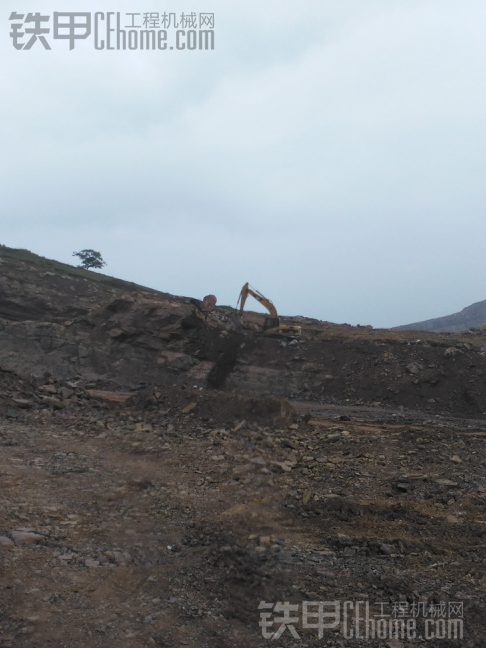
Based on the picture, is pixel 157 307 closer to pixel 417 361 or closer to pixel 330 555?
pixel 417 361

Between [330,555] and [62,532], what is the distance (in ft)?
9.20

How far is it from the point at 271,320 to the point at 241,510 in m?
13.4

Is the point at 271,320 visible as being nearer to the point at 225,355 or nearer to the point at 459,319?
the point at 225,355

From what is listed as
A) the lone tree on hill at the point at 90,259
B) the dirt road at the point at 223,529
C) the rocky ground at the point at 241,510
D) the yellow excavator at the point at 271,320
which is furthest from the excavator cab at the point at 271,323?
the lone tree on hill at the point at 90,259

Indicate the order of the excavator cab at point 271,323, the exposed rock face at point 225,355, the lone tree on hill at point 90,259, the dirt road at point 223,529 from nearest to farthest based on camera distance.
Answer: the dirt road at point 223,529, the exposed rock face at point 225,355, the excavator cab at point 271,323, the lone tree on hill at point 90,259

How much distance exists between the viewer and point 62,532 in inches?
212

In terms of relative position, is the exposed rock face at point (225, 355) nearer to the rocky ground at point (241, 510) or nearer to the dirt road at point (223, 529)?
the rocky ground at point (241, 510)

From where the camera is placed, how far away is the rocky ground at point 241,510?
3.97 m

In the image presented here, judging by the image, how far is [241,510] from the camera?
637 centimetres

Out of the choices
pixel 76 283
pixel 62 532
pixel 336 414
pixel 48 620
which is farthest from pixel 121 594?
pixel 76 283

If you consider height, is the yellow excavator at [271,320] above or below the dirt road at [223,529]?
above

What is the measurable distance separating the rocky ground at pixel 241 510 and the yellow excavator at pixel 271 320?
10.6 feet

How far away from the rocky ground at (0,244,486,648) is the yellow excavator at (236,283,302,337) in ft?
10.6

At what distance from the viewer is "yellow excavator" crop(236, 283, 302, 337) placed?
1900cm
